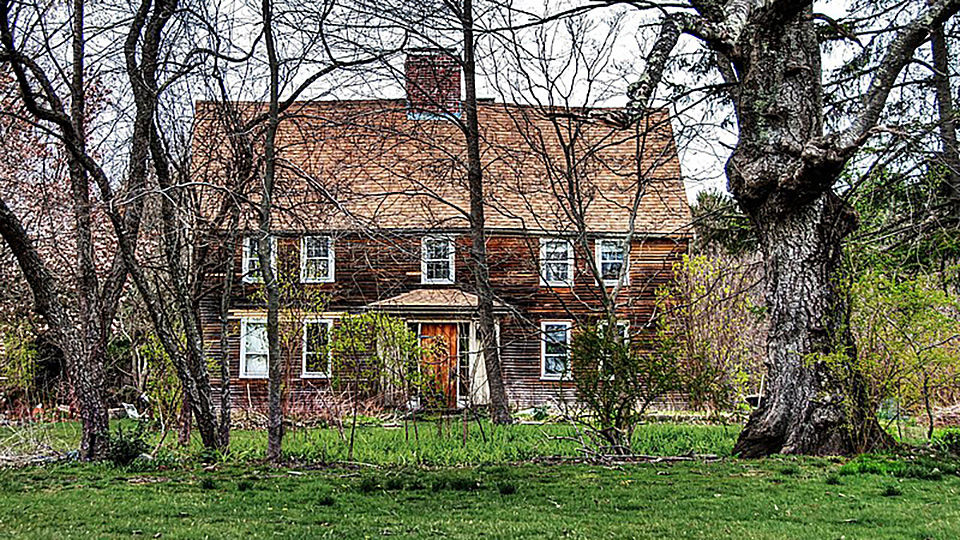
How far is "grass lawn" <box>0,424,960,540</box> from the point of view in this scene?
5.87 m

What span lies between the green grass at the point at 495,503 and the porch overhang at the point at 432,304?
1250 centimetres

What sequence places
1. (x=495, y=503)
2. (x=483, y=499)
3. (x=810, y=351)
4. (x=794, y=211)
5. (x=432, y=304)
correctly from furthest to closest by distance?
(x=432, y=304) < (x=794, y=211) < (x=810, y=351) < (x=483, y=499) < (x=495, y=503)

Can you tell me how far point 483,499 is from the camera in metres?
7.23

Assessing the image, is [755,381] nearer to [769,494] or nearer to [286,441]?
[286,441]

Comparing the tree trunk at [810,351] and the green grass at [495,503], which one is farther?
the tree trunk at [810,351]

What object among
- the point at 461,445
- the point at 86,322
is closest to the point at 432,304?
the point at 461,445

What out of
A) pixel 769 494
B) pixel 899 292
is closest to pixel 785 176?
pixel 899 292

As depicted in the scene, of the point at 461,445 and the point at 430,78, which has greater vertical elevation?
the point at 430,78

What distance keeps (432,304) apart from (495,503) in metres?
15.2

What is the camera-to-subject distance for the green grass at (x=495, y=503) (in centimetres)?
584

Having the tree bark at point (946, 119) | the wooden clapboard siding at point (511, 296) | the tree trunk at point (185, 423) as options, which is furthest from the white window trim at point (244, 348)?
the tree bark at point (946, 119)

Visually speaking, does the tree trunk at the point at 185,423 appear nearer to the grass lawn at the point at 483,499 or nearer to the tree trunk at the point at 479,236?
the grass lawn at the point at 483,499

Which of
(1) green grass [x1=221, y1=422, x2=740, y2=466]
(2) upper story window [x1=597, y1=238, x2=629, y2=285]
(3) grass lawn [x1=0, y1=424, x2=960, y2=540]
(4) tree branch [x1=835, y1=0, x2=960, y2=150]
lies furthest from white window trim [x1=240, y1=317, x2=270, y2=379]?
(4) tree branch [x1=835, y1=0, x2=960, y2=150]

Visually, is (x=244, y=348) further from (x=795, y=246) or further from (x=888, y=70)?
(x=888, y=70)
